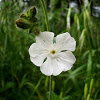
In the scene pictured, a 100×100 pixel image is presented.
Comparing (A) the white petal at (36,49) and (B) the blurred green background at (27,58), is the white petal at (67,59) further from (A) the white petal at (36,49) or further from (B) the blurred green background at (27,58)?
(B) the blurred green background at (27,58)

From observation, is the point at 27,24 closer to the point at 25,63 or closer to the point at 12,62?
the point at 12,62

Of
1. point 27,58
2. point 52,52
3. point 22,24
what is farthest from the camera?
point 27,58

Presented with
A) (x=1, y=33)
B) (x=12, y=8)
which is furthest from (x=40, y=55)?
(x=1, y=33)

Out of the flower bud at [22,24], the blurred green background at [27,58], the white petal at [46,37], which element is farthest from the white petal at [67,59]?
the blurred green background at [27,58]

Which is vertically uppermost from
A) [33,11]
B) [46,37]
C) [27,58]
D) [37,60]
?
[33,11]

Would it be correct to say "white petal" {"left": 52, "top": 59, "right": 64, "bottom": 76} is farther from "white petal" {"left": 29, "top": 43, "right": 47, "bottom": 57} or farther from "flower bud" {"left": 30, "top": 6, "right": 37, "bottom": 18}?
"flower bud" {"left": 30, "top": 6, "right": 37, "bottom": 18}

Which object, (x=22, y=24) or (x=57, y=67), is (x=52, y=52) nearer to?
(x=57, y=67)

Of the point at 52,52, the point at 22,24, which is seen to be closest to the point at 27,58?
the point at 52,52
